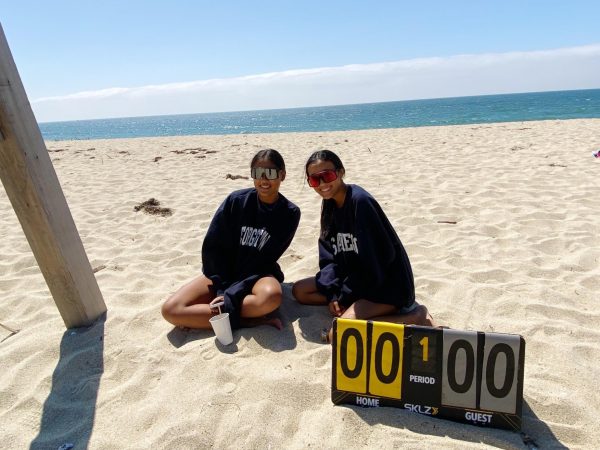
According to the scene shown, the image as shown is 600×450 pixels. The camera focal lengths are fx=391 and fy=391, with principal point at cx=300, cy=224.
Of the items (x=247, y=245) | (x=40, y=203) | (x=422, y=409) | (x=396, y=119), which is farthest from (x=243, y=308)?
(x=396, y=119)

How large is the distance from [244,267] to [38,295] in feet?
5.72

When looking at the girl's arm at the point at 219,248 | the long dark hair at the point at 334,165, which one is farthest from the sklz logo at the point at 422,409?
the girl's arm at the point at 219,248

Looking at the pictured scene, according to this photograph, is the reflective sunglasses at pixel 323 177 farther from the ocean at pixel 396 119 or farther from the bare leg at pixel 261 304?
the ocean at pixel 396 119

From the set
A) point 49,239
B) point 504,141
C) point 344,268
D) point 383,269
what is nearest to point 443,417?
Result: point 383,269

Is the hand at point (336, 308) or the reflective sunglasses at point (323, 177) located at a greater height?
the reflective sunglasses at point (323, 177)

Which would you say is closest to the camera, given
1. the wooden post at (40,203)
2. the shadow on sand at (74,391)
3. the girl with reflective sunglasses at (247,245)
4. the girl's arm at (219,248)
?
the shadow on sand at (74,391)

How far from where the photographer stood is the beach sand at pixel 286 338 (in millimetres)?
1820

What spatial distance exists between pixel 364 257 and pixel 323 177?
1.85 ft

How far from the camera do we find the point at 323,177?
8.11 feet

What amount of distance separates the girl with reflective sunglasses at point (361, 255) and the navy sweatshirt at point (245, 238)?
0.38 meters

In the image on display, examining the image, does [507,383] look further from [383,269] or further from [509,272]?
[509,272]

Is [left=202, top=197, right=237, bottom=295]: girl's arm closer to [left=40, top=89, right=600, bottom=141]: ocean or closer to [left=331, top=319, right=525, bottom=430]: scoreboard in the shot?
[left=331, top=319, right=525, bottom=430]: scoreboard

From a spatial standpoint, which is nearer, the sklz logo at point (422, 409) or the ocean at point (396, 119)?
the sklz logo at point (422, 409)

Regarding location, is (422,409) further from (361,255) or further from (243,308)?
(243,308)
